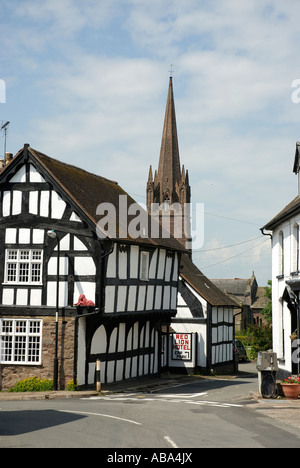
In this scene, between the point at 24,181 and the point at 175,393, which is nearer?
the point at 175,393

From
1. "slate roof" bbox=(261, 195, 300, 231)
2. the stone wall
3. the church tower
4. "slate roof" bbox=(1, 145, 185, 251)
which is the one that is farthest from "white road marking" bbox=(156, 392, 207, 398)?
the church tower

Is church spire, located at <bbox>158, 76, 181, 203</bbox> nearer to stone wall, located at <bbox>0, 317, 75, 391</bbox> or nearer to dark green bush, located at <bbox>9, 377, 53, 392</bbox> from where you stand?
stone wall, located at <bbox>0, 317, 75, 391</bbox>

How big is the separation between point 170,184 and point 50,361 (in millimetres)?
52741

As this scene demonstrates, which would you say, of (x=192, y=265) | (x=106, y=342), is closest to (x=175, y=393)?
(x=106, y=342)

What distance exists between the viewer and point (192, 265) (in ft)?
159

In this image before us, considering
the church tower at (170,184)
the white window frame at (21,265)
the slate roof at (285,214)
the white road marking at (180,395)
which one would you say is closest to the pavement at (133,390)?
the white road marking at (180,395)

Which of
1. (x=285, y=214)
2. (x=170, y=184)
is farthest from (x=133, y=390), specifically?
(x=170, y=184)

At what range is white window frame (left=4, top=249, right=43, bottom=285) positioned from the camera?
2544 centimetres

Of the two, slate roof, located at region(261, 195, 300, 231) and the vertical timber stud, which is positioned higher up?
slate roof, located at region(261, 195, 300, 231)

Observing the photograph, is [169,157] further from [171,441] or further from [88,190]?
[171,441]

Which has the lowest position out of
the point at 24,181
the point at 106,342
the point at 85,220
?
the point at 106,342

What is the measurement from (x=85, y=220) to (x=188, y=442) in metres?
14.4

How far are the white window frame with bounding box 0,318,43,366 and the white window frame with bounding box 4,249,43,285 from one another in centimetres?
173
